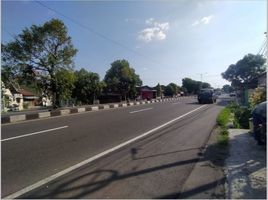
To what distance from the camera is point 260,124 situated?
22.6 ft

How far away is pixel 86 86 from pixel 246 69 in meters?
40.4

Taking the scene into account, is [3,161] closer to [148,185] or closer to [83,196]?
[83,196]

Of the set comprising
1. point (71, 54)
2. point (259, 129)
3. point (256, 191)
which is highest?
point (71, 54)

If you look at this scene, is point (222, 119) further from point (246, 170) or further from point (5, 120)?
point (5, 120)

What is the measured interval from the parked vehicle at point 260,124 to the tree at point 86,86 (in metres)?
55.9

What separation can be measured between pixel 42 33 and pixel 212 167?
3373cm

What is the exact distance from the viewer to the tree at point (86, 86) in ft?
203

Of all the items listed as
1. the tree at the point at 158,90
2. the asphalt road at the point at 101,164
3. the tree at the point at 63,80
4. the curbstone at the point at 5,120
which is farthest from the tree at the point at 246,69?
the asphalt road at the point at 101,164

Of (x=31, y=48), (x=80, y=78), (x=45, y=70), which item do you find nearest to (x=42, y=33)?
(x=31, y=48)

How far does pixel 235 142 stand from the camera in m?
8.00

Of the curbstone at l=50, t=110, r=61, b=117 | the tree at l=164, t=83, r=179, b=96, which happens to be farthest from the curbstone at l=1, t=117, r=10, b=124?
the tree at l=164, t=83, r=179, b=96

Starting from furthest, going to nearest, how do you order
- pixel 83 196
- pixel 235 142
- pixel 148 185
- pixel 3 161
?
pixel 235 142 → pixel 3 161 → pixel 148 185 → pixel 83 196

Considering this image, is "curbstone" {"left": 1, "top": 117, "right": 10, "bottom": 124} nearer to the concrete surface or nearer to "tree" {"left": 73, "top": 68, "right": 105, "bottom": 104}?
the concrete surface

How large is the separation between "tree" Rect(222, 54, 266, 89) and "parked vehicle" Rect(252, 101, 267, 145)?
65.3 m
